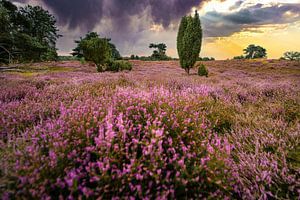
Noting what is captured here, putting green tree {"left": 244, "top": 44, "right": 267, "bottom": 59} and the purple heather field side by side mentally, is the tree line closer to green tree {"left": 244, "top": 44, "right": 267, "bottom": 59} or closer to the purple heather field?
the purple heather field

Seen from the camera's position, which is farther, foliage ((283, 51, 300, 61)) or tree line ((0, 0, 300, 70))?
foliage ((283, 51, 300, 61))

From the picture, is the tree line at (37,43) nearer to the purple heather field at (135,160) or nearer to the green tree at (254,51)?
the purple heather field at (135,160)

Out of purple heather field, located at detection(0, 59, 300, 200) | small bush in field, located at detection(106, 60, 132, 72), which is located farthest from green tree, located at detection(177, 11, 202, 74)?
purple heather field, located at detection(0, 59, 300, 200)

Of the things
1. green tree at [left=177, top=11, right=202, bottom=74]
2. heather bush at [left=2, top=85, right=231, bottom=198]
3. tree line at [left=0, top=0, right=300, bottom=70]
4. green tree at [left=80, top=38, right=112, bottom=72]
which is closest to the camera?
heather bush at [left=2, top=85, right=231, bottom=198]

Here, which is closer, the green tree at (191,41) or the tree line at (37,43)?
the tree line at (37,43)

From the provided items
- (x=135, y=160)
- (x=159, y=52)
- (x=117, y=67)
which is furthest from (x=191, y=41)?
(x=159, y=52)

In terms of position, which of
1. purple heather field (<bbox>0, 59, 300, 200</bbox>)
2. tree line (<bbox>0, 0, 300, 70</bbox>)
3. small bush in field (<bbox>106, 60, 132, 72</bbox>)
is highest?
tree line (<bbox>0, 0, 300, 70</bbox>)

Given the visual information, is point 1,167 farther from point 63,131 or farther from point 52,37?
point 52,37

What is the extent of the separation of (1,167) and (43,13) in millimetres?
55831

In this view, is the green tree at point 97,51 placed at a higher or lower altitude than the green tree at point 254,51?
lower

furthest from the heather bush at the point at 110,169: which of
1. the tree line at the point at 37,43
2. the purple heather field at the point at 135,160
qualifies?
the tree line at the point at 37,43

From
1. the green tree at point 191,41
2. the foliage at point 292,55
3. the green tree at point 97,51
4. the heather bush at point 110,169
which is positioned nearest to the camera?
the heather bush at point 110,169

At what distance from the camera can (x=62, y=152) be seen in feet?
4.65

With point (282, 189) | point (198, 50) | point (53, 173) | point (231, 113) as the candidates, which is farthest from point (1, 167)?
point (198, 50)
